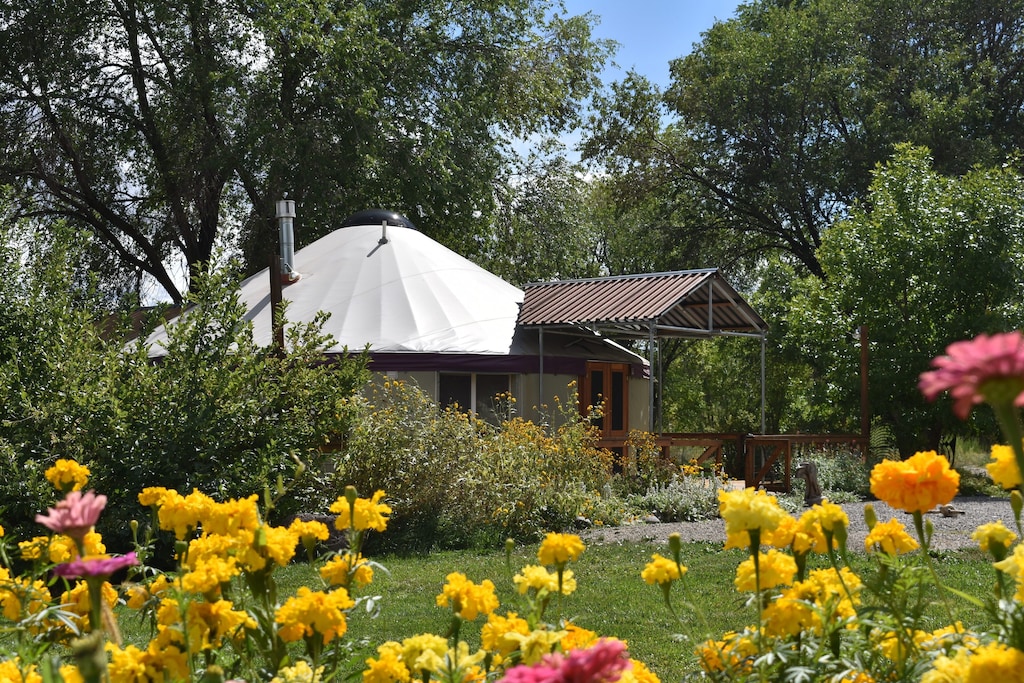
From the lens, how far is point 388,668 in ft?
5.91

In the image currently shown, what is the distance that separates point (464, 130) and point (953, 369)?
18.8 metres

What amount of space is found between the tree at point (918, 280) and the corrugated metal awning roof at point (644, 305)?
7.03ft

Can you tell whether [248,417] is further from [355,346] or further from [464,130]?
[464,130]

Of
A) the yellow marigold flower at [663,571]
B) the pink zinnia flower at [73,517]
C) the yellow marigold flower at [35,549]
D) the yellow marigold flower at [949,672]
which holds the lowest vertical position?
the yellow marigold flower at [35,549]

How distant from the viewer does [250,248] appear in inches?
760

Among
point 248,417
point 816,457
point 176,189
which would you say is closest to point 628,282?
point 816,457

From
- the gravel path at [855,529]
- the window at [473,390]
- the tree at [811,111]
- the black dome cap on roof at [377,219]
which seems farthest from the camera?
the tree at [811,111]

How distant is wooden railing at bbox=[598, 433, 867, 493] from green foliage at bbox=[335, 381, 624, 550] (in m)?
2.54

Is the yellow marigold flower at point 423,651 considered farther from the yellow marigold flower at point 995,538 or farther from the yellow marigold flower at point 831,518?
the yellow marigold flower at point 995,538

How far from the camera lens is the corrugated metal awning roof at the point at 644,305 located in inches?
539

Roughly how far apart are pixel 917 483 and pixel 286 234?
11.8 metres

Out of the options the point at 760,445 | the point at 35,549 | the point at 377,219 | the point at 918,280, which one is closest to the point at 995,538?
the point at 35,549

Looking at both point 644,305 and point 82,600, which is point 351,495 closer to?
point 82,600

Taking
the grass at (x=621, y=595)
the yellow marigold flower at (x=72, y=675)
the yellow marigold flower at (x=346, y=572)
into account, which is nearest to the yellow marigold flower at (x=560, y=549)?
the yellow marigold flower at (x=346, y=572)
